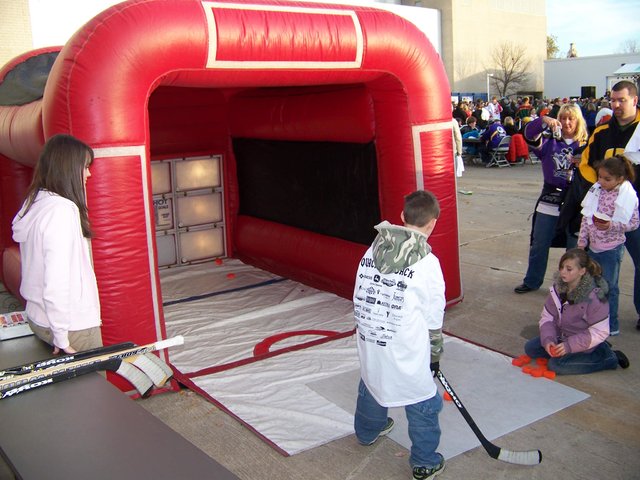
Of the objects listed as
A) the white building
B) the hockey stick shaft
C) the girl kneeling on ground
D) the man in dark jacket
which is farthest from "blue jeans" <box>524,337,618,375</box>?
the white building

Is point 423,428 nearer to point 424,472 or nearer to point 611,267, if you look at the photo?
point 424,472

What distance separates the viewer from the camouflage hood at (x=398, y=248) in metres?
3.05

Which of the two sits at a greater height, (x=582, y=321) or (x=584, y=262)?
(x=584, y=262)

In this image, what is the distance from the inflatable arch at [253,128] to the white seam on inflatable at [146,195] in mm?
12

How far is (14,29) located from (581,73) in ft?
91.3

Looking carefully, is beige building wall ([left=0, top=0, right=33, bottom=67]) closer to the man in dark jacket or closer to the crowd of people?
the man in dark jacket

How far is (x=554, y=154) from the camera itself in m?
5.71

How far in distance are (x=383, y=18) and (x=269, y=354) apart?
261 centimetres

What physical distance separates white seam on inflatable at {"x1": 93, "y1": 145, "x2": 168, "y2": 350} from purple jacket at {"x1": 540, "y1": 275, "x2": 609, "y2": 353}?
99.4 inches

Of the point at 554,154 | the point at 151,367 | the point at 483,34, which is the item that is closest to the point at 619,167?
the point at 554,154

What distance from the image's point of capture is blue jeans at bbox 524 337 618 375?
14.6ft

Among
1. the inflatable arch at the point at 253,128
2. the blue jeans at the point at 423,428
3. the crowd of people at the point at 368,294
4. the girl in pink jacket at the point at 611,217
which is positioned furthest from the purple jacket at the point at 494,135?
the blue jeans at the point at 423,428

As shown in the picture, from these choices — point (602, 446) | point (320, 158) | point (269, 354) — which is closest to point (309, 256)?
point (320, 158)

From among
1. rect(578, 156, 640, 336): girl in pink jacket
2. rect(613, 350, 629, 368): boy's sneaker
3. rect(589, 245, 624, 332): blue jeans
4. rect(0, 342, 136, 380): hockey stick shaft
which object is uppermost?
rect(578, 156, 640, 336): girl in pink jacket
